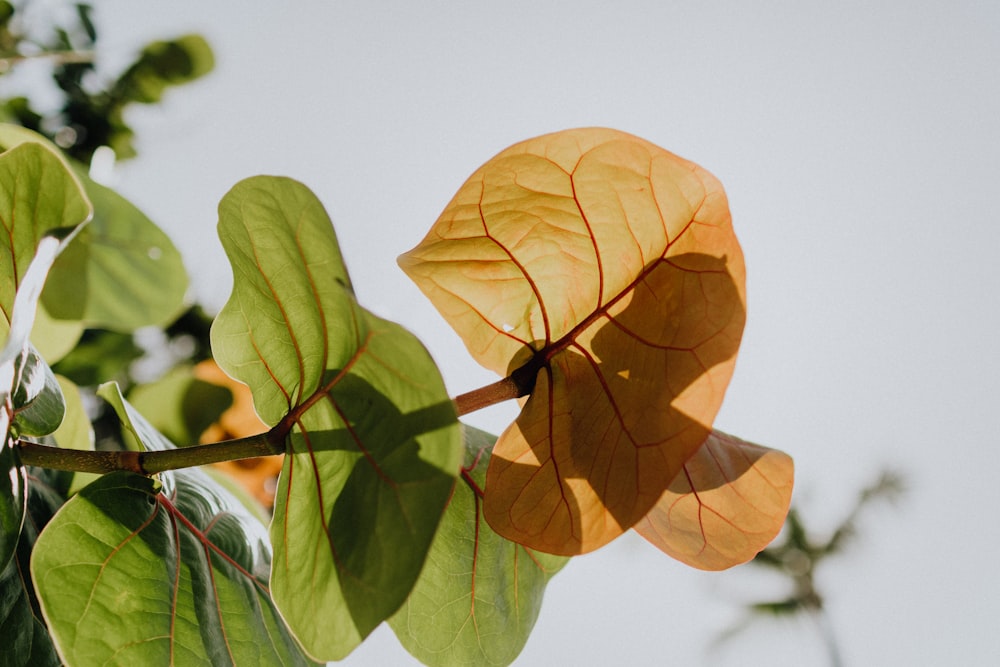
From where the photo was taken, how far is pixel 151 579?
0.96 feet

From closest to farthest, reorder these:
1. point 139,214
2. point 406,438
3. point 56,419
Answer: point 406,438
point 56,419
point 139,214

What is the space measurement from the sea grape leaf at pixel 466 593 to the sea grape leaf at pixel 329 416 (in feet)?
0.25

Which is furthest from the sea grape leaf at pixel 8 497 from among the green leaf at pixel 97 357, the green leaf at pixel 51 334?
the green leaf at pixel 97 357

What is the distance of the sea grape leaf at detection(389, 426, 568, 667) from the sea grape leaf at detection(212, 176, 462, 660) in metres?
0.08

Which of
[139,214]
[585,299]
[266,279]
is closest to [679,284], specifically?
[585,299]

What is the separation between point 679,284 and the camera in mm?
264

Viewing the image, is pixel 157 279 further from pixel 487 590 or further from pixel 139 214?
pixel 487 590

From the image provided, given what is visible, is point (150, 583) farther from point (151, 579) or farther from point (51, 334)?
point (51, 334)

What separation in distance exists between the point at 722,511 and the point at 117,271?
553 millimetres

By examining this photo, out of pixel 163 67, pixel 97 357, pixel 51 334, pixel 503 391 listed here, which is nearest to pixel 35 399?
pixel 503 391

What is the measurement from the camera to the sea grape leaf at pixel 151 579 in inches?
10.6

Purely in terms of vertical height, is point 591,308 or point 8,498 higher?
point 591,308

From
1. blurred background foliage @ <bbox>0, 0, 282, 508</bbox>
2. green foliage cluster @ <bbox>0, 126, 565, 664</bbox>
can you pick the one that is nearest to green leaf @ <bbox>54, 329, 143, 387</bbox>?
blurred background foliage @ <bbox>0, 0, 282, 508</bbox>

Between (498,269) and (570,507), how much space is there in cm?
10
